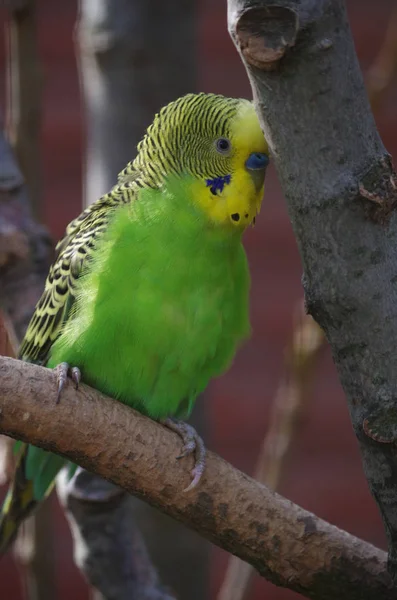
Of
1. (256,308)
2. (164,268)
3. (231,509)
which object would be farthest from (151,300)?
(256,308)

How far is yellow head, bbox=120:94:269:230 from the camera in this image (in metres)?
1.61

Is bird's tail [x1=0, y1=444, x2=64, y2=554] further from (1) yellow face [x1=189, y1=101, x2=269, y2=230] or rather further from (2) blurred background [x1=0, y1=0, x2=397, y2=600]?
(2) blurred background [x1=0, y1=0, x2=397, y2=600]

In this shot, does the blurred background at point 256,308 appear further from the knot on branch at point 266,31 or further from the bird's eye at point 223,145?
the knot on branch at point 266,31

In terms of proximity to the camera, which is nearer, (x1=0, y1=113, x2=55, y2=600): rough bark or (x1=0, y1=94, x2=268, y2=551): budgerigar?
(x1=0, y1=94, x2=268, y2=551): budgerigar

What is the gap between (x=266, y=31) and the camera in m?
1.07

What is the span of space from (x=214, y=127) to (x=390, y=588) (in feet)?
2.97

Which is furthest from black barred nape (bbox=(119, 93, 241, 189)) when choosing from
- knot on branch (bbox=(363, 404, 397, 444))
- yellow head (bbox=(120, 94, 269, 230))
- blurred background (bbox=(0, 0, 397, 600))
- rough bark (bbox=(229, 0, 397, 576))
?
blurred background (bbox=(0, 0, 397, 600))

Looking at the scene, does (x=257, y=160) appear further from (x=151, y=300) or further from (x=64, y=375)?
(x=64, y=375)

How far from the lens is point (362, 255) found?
123cm

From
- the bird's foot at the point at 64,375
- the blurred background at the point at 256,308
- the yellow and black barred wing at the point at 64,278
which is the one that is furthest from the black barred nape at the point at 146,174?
the blurred background at the point at 256,308

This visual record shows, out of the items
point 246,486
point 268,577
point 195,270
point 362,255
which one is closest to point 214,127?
point 195,270

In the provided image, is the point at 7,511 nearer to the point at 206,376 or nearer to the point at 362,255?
the point at 206,376

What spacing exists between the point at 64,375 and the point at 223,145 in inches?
20.6

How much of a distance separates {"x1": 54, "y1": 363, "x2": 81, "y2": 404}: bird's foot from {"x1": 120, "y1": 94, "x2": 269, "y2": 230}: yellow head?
15.6 inches
